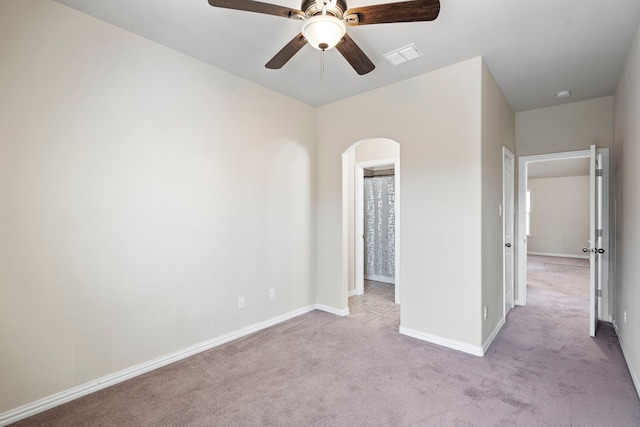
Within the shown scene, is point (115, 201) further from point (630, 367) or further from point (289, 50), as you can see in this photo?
point (630, 367)

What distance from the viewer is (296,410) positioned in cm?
205

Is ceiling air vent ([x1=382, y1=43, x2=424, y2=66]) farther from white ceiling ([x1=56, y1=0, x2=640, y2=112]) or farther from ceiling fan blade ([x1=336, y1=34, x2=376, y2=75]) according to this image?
ceiling fan blade ([x1=336, y1=34, x2=376, y2=75])

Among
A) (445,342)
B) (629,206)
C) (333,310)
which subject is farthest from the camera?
(333,310)

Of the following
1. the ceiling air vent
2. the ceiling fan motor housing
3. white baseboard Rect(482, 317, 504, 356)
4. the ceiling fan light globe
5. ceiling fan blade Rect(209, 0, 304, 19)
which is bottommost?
white baseboard Rect(482, 317, 504, 356)

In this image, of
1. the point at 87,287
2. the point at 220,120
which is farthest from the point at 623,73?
the point at 87,287

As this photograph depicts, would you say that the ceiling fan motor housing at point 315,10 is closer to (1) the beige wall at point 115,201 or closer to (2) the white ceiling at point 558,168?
(1) the beige wall at point 115,201

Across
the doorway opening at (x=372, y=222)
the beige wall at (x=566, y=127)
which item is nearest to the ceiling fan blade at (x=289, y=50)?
the doorway opening at (x=372, y=222)

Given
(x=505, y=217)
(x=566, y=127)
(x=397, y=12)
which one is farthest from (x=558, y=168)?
(x=397, y=12)

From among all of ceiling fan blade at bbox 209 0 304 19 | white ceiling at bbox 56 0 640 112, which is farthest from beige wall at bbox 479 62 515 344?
ceiling fan blade at bbox 209 0 304 19

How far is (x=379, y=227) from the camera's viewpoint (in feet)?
19.3

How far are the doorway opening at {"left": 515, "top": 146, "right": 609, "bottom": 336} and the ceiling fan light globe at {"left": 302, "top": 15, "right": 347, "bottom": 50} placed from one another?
3.19m

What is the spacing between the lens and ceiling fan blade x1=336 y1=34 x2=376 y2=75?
6.50 feet

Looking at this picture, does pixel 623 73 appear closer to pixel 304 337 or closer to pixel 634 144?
pixel 634 144

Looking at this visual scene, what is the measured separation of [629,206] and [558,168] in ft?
22.8
